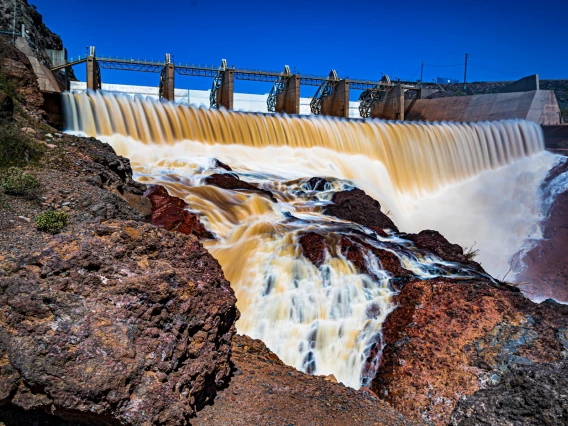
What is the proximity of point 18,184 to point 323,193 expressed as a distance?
884cm

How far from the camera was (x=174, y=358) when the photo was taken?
3.27 meters

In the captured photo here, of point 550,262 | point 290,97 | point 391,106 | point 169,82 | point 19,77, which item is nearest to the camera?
point 19,77

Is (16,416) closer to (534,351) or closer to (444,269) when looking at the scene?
(534,351)

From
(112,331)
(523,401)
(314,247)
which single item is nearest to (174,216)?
(314,247)

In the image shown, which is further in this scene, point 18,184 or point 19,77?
point 19,77

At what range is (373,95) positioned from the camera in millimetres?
33812

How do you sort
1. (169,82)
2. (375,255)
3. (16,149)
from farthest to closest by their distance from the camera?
1. (169,82)
2. (375,255)
3. (16,149)

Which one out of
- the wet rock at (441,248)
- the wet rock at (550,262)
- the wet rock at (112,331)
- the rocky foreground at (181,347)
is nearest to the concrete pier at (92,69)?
the wet rock at (441,248)

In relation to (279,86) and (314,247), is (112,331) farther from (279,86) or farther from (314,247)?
(279,86)

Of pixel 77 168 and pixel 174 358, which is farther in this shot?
pixel 77 168

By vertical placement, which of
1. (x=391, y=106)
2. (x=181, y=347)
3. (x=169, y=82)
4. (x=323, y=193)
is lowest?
(x=181, y=347)

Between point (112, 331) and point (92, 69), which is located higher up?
point (92, 69)

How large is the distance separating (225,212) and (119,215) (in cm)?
419

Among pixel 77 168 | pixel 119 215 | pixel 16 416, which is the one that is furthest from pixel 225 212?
pixel 16 416
